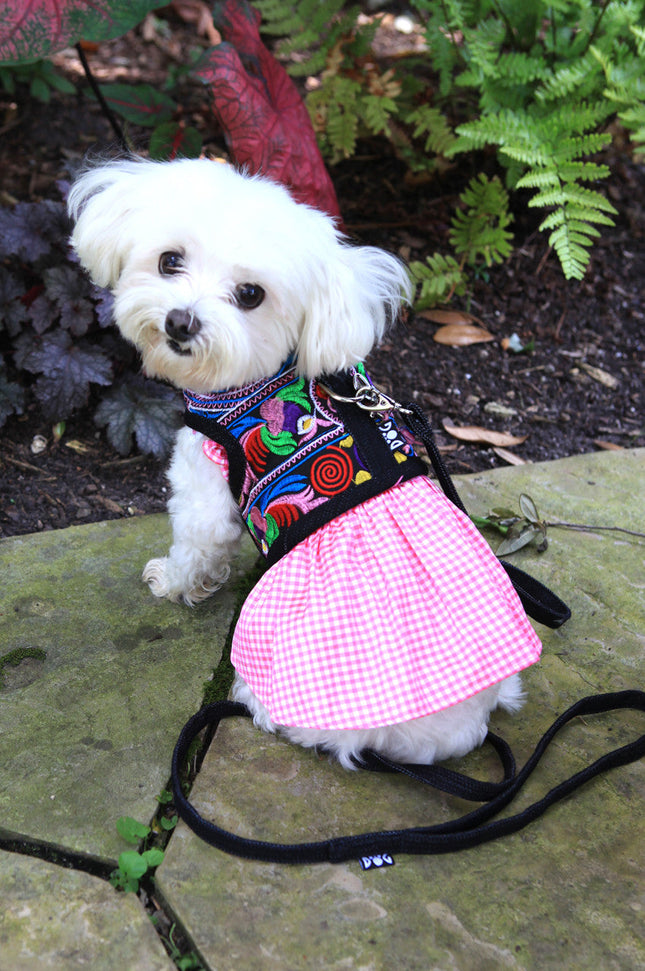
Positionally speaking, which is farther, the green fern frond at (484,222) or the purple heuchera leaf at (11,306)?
the green fern frond at (484,222)

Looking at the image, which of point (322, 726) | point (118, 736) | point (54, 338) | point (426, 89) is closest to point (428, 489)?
point (322, 726)

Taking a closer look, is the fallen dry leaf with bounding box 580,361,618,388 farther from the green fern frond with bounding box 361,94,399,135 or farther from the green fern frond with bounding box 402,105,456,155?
the green fern frond with bounding box 361,94,399,135

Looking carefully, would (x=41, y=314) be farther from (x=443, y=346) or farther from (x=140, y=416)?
(x=443, y=346)

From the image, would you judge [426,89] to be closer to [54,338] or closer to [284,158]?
[284,158]

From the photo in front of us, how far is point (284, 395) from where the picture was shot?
192cm

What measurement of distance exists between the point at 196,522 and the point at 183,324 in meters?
0.61

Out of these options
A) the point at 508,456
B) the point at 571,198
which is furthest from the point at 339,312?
the point at 571,198

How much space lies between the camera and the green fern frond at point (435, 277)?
3.32 m

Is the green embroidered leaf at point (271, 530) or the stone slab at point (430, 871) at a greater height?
the green embroidered leaf at point (271, 530)

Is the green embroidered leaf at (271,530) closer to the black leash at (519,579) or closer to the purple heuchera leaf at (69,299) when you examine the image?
the black leash at (519,579)

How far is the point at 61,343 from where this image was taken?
280cm

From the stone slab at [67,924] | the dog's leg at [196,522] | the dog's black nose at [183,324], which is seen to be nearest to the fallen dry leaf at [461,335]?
the dog's leg at [196,522]

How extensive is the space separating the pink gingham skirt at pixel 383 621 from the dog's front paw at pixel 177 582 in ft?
1.40

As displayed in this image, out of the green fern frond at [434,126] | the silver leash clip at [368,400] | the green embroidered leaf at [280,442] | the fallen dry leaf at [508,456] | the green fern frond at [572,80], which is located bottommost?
the fallen dry leaf at [508,456]
